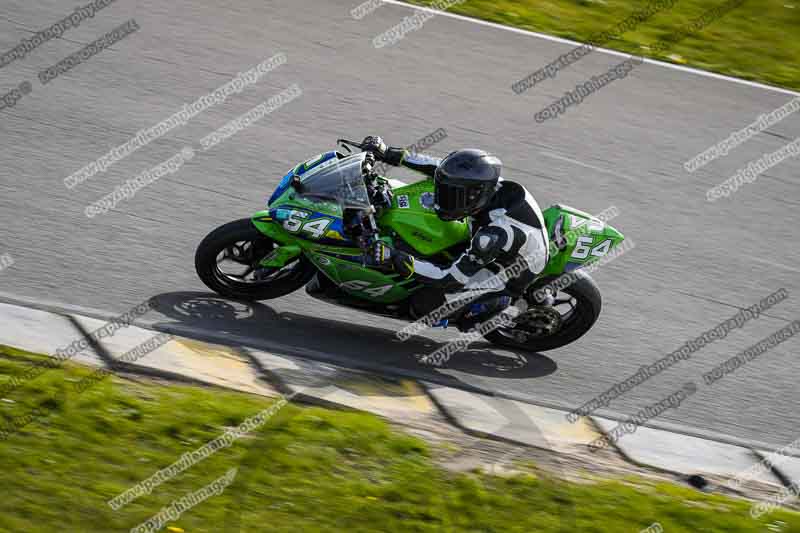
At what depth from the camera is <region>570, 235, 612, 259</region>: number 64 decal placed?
7914 mm

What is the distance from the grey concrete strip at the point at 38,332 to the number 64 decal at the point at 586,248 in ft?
11.9

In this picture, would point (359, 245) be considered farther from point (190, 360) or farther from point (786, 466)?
point (786, 466)

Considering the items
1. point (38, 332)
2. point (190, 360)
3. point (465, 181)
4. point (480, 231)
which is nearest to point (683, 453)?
point (480, 231)

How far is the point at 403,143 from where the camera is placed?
11.0 meters

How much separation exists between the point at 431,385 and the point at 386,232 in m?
1.21

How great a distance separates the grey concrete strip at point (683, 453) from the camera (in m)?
7.24

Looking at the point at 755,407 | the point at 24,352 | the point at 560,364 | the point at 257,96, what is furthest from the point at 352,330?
the point at 257,96

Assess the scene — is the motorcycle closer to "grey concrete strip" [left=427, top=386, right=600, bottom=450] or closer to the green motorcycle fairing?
the green motorcycle fairing

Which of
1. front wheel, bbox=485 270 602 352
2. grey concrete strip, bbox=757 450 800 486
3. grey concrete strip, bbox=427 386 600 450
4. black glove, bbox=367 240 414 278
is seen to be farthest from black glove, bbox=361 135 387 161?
grey concrete strip, bbox=757 450 800 486

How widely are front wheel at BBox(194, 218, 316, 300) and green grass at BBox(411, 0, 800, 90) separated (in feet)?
20.0

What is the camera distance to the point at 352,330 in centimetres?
820

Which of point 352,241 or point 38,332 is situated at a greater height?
point 352,241

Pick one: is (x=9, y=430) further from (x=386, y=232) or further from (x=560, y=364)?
(x=560, y=364)

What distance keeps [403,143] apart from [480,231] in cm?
375
